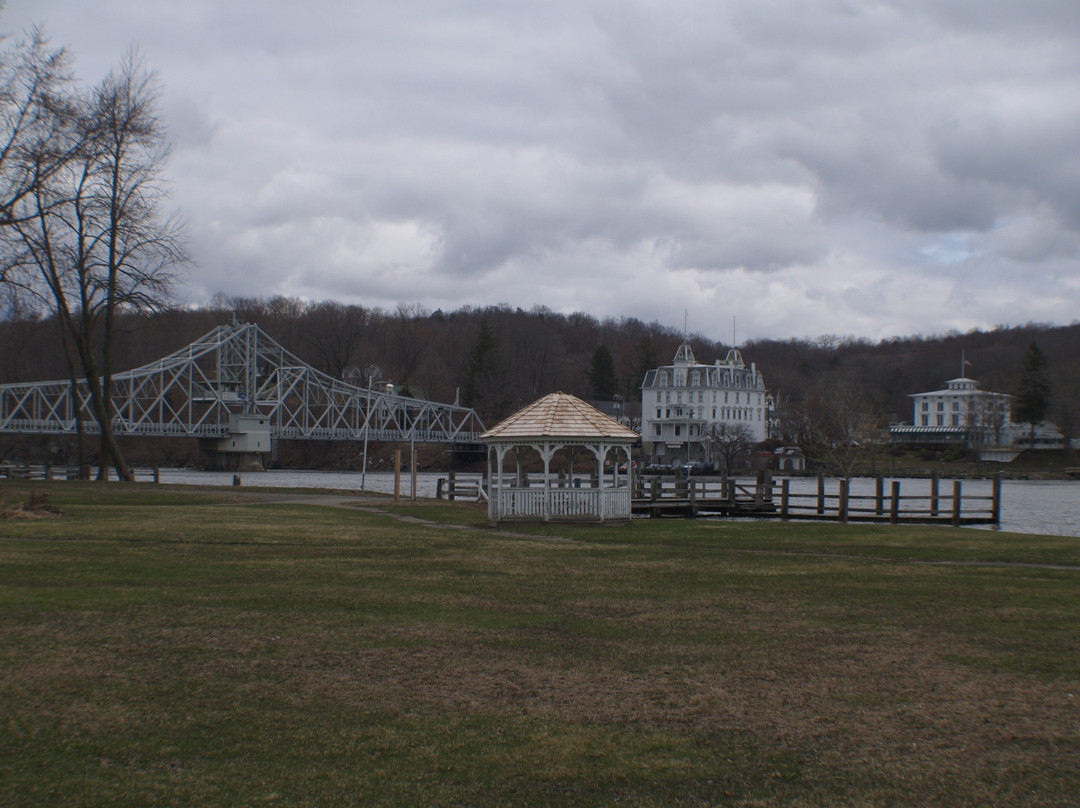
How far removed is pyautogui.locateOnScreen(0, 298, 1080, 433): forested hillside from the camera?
388 feet

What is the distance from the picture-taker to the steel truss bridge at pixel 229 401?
93.9 metres

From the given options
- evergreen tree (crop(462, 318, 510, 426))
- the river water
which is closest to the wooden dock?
the river water

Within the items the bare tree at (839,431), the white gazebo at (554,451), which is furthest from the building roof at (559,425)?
the bare tree at (839,431)

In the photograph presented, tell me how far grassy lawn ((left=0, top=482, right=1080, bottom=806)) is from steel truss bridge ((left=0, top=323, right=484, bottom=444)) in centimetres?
7649

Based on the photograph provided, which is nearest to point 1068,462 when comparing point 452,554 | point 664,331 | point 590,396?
point 590,396

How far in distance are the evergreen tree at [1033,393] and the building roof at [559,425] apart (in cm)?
10119

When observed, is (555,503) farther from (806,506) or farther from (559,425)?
(806,506)

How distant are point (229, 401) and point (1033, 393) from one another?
9343 centimetres

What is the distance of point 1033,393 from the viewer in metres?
113

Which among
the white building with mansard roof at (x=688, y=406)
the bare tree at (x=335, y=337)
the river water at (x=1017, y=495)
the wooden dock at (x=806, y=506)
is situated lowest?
the river water at (x=1017, y=495)

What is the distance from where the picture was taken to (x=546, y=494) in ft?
91.5

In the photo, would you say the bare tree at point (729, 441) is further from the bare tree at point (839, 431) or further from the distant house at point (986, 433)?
the distant house at point (986, 433)

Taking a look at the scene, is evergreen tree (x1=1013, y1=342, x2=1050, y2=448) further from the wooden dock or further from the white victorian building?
the wooden dock

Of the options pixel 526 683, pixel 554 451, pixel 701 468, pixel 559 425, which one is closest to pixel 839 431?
pixel 701 468
